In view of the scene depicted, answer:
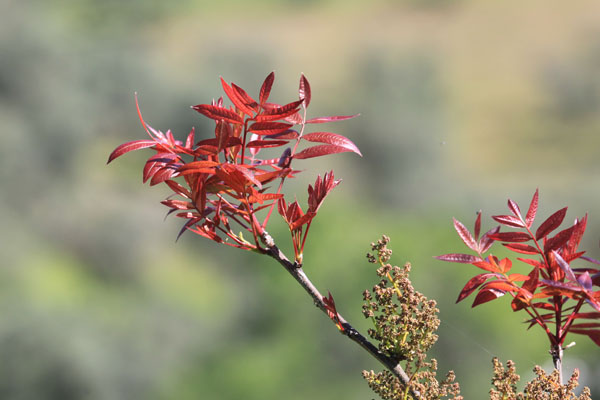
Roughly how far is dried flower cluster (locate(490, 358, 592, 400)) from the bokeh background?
0.23 m

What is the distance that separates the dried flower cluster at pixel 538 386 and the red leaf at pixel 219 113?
0.50 feet

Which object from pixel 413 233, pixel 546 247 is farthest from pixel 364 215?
pixel 546 247

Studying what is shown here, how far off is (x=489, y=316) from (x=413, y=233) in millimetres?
441

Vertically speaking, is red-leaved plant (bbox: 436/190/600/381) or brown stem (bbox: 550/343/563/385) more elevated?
red-leaved plant (bbox: 436/190/600/381)

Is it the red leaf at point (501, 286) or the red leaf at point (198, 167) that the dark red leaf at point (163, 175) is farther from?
the red leaf at point (501, 286)

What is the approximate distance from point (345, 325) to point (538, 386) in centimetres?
9

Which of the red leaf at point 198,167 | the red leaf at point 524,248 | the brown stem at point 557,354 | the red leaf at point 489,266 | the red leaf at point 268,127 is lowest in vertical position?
the brown stem at point 557,354

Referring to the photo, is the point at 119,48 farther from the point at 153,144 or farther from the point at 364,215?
the point at 153,144

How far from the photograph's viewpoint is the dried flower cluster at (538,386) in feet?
0.85

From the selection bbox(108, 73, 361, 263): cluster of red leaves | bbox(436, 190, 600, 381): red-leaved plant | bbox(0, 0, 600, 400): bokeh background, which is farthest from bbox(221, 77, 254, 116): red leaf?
→ bbox(0, 0, 600, 400): bokeh background

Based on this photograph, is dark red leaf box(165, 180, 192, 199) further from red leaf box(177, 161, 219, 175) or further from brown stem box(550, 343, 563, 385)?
brown stem box(550, 343, 563, 385)

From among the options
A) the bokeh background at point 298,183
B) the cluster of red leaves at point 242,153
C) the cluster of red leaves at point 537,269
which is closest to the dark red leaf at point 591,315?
the cluster of red leaves at point 537,269

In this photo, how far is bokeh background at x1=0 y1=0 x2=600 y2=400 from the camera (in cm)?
150

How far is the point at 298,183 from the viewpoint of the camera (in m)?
2.30
